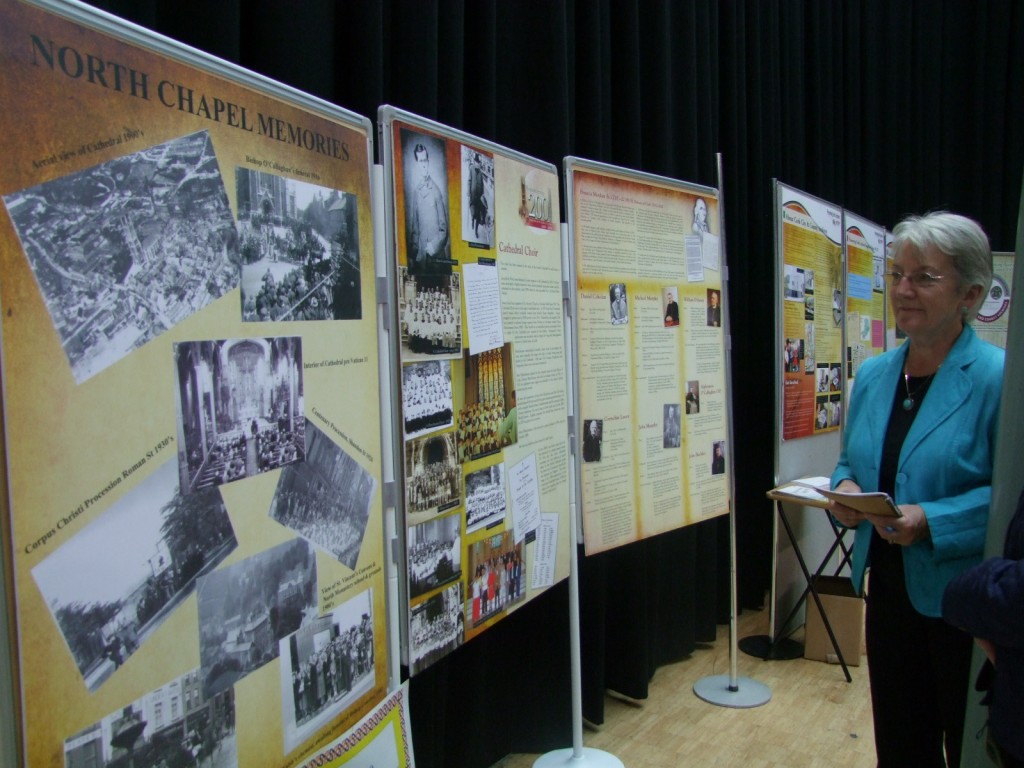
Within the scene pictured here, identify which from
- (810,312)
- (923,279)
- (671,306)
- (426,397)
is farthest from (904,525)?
(810,312)

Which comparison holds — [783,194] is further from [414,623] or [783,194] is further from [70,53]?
[70,53]

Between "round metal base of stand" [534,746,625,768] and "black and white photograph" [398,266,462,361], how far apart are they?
54.6 inches

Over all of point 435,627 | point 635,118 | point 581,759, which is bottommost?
point 581,759

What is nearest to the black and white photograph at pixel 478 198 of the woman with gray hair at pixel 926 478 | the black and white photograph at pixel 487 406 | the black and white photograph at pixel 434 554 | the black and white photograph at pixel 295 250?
the black and white photograph at pixel 487 406

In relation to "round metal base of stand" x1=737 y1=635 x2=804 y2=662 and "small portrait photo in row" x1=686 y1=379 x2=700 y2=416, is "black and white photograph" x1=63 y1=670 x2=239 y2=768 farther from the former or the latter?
"round metal base of stand" x1=737 y1=635 x2=804 y2=662

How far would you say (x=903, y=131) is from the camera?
18.8ft

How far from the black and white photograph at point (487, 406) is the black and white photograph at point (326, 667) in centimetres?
44

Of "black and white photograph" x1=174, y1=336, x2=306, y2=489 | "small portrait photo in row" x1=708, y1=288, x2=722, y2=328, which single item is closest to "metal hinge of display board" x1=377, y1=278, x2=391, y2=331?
"black and white photograph" x1=174, y1=336, x2=306, y2=489

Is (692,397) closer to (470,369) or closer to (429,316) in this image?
(470,369)

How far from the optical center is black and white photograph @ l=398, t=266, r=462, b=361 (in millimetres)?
1548

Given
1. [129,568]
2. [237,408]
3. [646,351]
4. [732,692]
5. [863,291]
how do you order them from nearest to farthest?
[129,568]
[237,408]
[646,351]
[732,692]
[863,291]

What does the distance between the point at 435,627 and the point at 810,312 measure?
2372 millimetres

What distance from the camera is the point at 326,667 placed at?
1358 millimetres

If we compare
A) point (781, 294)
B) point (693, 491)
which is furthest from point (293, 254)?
point (781, 294)
